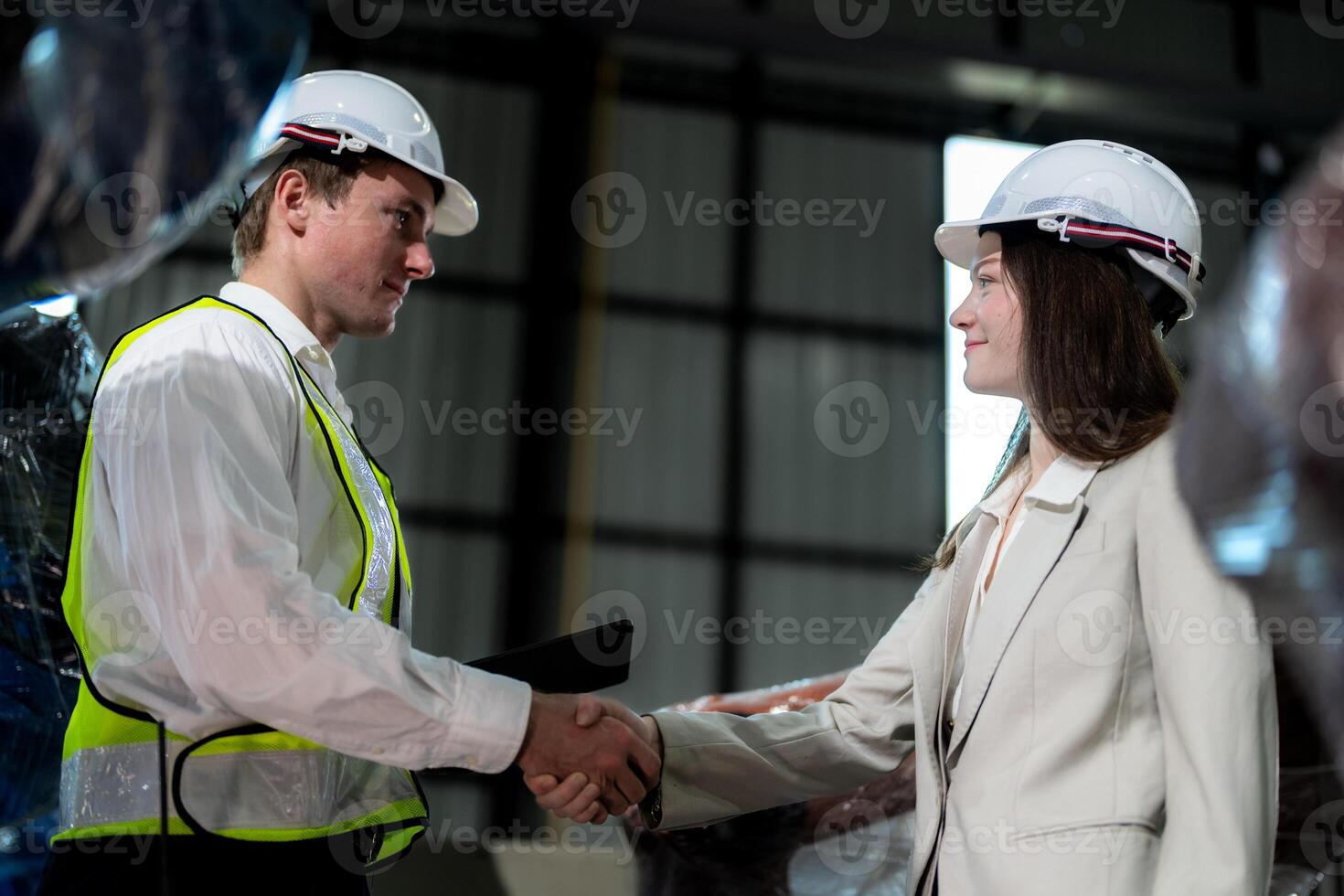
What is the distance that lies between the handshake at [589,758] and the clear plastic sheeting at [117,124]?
148cm

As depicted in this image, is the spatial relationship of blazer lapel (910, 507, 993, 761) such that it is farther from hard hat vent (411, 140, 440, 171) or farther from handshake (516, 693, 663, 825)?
hard hat vent (411, 140, 440, 171)

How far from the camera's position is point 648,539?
390 inches

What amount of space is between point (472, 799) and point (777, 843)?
6909 millimetres

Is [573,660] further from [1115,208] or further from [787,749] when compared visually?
[1115,208]

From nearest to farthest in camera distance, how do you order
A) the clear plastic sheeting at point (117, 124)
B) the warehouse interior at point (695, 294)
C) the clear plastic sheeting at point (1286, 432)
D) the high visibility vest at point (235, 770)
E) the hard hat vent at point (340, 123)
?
the clear plastic sheeting at point (1286, 432)
the clear plastic sheeting at point (117, 124)
the high visibility vest at point (235, 770)
the hard hat vent at point (340, 123)
the warehouse interior at point (695, 294)

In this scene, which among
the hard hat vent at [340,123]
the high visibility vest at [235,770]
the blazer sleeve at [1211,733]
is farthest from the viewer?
the hard hat vent at [340,123]

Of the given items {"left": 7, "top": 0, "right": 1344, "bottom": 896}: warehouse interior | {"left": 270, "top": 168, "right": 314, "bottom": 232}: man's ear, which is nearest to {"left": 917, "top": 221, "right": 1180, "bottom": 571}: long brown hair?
{"left": 270, "top": 168, "right": 314, "bottom": 232}: man's ear

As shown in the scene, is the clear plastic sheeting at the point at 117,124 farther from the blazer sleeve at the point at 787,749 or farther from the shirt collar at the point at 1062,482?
the blazer sleeve at the point at 787,749

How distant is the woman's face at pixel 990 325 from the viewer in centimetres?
235

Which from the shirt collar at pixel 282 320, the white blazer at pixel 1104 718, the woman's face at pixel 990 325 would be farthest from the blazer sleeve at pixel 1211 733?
the shirt collar at pixel 282 320

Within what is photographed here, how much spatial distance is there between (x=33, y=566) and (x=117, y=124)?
5.79 ft

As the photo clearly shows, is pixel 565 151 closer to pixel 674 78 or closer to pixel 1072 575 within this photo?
pixel 674 78

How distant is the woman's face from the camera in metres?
2.35

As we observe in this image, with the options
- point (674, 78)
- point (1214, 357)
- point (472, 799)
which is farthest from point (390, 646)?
point (674, 78)
